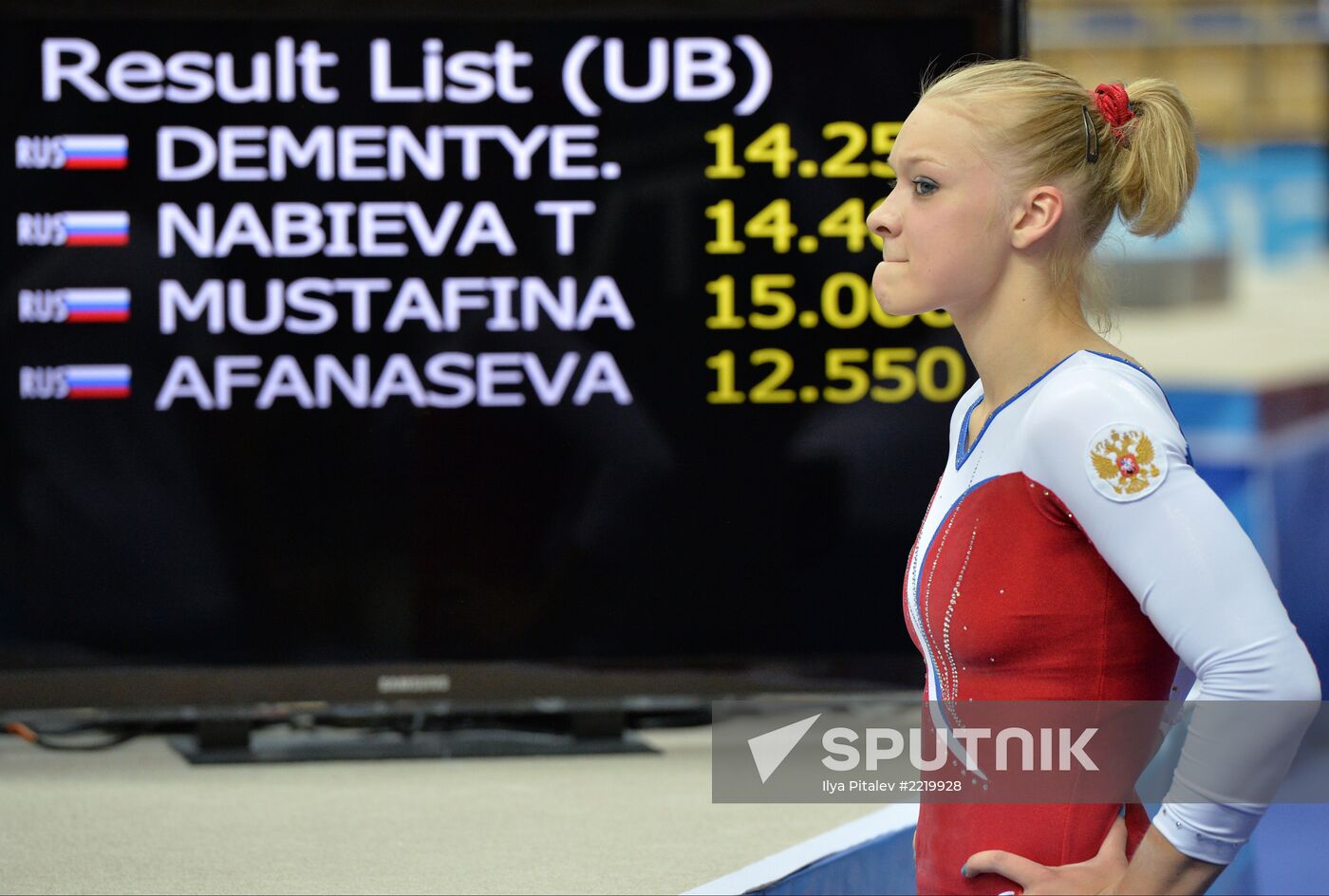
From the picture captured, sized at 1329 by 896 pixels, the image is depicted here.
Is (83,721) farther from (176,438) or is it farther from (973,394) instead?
(973,394)

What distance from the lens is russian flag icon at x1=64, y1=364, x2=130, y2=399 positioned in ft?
6.16

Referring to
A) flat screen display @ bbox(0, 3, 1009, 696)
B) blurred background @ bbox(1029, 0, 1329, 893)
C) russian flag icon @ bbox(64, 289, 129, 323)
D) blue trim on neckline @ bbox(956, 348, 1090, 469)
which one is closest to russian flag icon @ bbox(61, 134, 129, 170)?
flat screen display @ bbox(0, 3, 1009, 696)

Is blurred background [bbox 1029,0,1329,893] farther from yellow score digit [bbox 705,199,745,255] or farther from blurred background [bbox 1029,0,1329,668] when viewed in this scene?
yellow score digit [bbox 705,199,745,255]

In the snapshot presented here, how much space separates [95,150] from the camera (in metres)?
1.88

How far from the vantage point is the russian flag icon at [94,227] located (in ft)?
6.18

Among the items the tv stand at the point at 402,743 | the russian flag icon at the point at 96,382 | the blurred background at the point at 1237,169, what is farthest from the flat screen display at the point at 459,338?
the blurred background at the point at 1237,169

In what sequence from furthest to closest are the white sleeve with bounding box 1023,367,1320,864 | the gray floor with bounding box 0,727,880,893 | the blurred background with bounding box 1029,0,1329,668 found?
the blurred background with bounding box 1029,0,1329,668 → the gray floor with bounding box 0,727,880,893 → the white sleeve with bounding box 1023,367,1320,864

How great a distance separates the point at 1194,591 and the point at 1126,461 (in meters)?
0.07

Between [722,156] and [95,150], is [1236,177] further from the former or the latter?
[95,150]

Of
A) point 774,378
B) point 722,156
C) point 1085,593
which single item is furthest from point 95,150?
point 1085,593

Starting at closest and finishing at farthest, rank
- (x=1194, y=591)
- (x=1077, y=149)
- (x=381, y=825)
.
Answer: (x=1194, y=591) → (x=1077, y=149) → (x=381, y=825)

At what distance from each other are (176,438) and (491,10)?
0.65 metres

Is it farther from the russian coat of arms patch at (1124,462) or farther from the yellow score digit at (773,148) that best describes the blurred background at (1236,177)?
the russian coat of arms patch at (1124,462)

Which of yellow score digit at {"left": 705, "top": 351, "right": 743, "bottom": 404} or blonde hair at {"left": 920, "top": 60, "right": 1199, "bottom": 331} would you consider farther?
yellow score digit at {"left": 705, "top": 351, "right": 743, "bottom": 404}
